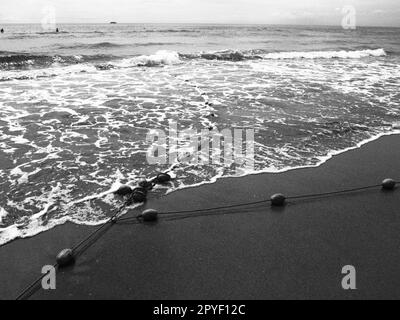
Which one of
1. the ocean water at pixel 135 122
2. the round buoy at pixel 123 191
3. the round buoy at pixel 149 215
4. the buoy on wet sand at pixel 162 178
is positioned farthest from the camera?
the buoy on wet sand at pixel 162 178

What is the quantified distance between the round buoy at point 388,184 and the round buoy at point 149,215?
13.4 feet

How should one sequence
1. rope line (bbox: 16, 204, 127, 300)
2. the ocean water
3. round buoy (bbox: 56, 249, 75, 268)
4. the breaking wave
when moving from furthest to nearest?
the breaking wave, the ocean water, round buoy (bbox: 56, 249, 75, 268), rope line (bbox: 16, 204, 127, 300)

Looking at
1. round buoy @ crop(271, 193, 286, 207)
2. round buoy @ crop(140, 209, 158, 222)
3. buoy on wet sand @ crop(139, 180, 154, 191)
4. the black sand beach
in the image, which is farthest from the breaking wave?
round buoy @ crop(140, 209, 158, 222)

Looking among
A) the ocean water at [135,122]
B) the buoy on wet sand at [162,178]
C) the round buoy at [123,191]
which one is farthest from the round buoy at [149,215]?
the buoy on wet sand at [162,178]

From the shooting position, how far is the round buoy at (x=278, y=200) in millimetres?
5316

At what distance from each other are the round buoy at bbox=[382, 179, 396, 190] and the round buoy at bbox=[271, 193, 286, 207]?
1970 millimetres

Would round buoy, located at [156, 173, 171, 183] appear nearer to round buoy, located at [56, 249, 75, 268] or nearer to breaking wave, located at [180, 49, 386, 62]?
round buoy, located at [56, 249, 75, 268]

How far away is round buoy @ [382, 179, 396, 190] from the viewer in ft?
19.1

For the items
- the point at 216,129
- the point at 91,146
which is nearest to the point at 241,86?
the point at 216,129

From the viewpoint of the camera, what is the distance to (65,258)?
3.98 m

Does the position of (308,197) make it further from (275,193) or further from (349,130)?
(349,130)

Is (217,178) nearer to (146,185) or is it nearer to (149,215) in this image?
(146,185)

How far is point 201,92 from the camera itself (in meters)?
13.2

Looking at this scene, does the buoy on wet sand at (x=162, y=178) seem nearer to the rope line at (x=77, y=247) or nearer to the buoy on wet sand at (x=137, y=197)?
the buoy on wet sand at (x=137, y=197)
